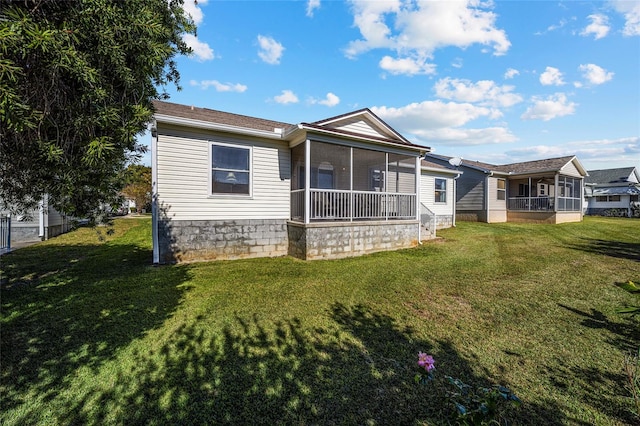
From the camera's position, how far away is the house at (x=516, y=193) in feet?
60.4

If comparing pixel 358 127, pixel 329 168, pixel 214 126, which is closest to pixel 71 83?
pixel 214 126

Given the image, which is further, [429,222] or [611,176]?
[611,176]

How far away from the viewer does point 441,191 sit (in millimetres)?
16312

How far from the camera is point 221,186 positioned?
8391 millimetres

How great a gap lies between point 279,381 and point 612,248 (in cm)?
1304

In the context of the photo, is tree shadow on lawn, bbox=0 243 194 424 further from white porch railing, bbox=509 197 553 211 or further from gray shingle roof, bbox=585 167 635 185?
gray shingle roof, bbox=585 167 635 185

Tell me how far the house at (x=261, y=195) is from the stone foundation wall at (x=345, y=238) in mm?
33

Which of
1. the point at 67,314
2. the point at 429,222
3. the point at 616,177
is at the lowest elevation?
the point at 67,314

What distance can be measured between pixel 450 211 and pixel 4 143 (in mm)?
17724

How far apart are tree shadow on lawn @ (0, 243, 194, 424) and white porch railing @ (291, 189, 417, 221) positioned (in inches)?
156

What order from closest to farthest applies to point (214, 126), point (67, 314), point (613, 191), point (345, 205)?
point (67, 314) < point (214, 126) < point (345, 205) < point (613, 191)

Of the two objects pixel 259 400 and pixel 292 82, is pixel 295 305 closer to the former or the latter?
pixel 259 400

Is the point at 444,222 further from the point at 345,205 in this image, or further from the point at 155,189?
the point at 155,189

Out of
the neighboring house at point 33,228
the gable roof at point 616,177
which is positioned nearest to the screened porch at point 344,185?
the neighboring house at point 33,228
